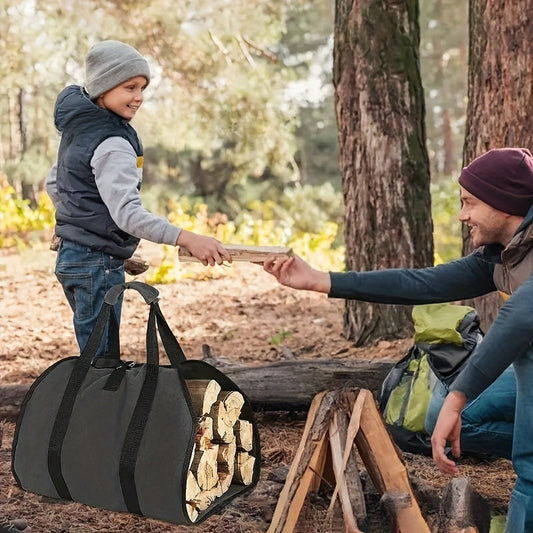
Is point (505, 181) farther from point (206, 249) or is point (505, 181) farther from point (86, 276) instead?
point (86, 276)

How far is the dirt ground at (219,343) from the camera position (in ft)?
10.1

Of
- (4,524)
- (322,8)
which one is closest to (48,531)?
(4,524)

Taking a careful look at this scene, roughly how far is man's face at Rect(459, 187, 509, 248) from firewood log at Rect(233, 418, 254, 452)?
1055 mm

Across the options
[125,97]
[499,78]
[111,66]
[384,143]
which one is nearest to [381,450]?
[125,97]

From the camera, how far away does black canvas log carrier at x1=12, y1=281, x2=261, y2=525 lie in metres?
2.64

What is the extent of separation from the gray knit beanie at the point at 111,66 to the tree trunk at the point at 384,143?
2553 mm

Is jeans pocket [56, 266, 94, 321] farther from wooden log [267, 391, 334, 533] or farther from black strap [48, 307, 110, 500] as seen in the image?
wooden log [267, 391, 334, 533]

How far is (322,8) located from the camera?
2045cm

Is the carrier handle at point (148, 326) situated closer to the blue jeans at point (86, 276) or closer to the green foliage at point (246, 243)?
the blue jeans at point (86, 276)

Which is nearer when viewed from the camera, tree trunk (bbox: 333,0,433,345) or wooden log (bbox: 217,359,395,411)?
wooden log (bbox: 217,359,395,411)

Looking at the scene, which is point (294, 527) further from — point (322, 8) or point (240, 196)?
point (322, 8)

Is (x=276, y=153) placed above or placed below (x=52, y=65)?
below

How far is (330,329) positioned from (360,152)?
1605 mm

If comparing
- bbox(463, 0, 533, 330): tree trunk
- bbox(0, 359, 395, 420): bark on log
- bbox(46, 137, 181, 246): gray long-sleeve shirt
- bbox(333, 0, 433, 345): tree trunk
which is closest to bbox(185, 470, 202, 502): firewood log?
bbox(46, 137, 181, 246): gray long-sleeve shirt
